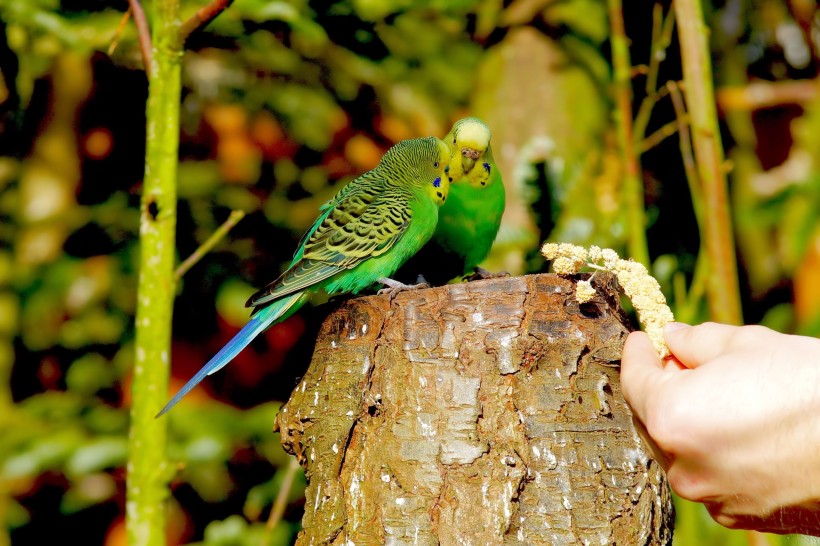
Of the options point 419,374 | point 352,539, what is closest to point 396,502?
point 352,539

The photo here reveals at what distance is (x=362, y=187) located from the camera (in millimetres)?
2484

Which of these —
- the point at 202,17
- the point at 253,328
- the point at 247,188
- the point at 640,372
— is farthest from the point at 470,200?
the point at 247,188

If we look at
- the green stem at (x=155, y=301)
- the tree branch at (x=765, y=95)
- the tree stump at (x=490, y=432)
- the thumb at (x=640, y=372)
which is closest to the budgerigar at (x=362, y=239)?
the green stem at (x=155, y=301)

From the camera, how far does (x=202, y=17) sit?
2027mm

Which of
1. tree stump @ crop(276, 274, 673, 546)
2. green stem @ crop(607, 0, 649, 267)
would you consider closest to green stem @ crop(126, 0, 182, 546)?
tree stump @ crop(276, 274, 673, 546)

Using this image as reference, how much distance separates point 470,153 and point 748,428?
1327 millimetres

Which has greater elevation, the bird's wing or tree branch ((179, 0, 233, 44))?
tree branch ((179, 0, 233, 44))

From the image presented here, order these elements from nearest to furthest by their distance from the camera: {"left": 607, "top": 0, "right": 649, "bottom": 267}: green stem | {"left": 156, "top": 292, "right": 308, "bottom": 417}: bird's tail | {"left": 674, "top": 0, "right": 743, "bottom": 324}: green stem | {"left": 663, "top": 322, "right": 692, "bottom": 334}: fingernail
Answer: {"left": 663, "top": 322, "right": 692, "bottom": 334}: fingernail
{"left": 156, "top": 292, "right": 308, "bottom": 417}: bird's tail
{"left": 674, "top": 0, "right": 743, "bottom": 324}: green stem
{"left": 607, "top": 0, "right": 649, "bottom": 267}: green stem

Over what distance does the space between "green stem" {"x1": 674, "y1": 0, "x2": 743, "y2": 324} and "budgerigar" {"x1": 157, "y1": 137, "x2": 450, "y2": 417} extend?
0.81 m

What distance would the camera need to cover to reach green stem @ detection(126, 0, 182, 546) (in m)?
2.08

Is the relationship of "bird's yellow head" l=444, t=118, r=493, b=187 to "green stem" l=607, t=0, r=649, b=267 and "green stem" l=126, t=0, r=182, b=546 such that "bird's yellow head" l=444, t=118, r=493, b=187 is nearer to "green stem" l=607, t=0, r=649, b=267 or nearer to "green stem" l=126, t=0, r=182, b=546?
"green stem" l=607, t=0, r=649, b=267

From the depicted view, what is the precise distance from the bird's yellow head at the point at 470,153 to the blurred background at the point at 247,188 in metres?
0.25

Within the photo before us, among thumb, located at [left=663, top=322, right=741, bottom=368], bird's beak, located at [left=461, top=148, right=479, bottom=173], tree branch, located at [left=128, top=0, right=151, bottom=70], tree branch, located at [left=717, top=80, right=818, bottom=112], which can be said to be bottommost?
thumb, located at [left=663, top=322, right=741, bottom=368]

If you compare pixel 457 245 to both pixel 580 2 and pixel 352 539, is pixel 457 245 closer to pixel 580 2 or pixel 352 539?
pixel 352 539
